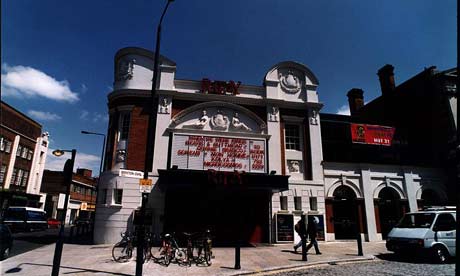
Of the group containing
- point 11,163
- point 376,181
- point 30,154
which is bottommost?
point 376,181

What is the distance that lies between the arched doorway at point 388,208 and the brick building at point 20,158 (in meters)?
38.1

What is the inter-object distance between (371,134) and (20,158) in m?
41.7

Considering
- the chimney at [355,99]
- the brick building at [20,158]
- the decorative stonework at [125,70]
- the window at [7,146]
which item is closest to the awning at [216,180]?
the decorative stonework at [125,70]

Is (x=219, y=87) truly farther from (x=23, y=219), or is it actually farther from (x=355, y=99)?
(x=23, y=219)

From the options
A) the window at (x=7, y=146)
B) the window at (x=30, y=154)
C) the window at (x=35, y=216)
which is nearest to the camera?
the window at (x=35, y=216)

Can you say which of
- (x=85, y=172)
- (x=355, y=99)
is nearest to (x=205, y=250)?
(x=355, y=99)

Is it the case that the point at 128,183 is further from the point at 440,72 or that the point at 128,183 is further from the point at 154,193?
the point at 440,72

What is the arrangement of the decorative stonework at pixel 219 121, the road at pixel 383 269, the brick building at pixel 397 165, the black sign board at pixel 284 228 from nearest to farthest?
the road at pixel 383 269
the black sign board at pixel 284 228
the decorative stonework at pixel 219 121
the brick building at pixel 397 165

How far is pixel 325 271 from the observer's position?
9.51 m

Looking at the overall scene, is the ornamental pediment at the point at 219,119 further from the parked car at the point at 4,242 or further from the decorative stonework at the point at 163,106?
the parked car at the point at 4,242

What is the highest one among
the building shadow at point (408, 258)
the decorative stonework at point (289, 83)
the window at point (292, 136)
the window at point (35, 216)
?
the decorative stonework at point (289, 83)

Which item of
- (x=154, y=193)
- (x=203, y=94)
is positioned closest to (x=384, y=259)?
(x=154, y=193)

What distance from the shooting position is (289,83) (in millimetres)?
20344

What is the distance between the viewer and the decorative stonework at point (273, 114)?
19312 millimetres
